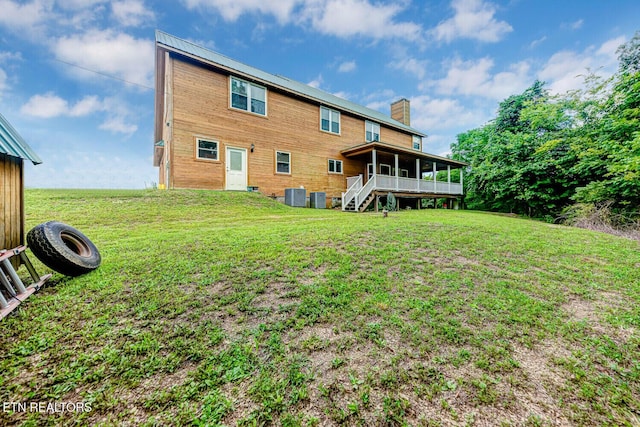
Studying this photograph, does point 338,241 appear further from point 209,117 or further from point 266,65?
point 266,65

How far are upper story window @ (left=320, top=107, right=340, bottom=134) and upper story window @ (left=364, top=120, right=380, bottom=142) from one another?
2.73 m

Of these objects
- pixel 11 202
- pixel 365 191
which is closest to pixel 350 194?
pixel 365 191

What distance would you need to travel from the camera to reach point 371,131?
18469 millimetres

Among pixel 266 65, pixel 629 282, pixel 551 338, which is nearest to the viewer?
pixel 551 338

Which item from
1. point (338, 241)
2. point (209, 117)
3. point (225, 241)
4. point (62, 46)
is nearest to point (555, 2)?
point (338, 241)

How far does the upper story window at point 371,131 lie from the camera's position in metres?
18.1

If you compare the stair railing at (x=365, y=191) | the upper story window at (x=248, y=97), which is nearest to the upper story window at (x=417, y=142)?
the stair railing at (x=365, y=191)

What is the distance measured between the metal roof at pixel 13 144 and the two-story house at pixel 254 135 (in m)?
6.93

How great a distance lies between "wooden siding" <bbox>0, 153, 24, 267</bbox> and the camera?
11.2 ft

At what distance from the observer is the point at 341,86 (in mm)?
24609

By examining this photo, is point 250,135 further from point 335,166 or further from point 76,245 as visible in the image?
point 76,245

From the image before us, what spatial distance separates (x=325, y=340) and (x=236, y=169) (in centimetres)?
1101

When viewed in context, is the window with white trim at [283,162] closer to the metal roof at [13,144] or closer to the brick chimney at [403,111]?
the metal roof at [13,144]

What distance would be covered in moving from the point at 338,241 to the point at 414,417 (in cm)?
345
